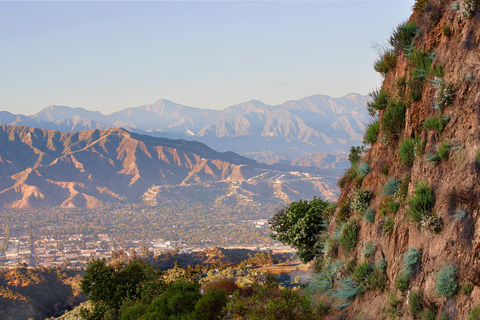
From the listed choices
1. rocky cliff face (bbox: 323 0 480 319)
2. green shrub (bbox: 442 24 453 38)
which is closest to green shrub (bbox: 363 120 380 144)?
rocky cliff face (bbox: 323 0 480 319)

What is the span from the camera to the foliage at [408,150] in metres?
12.0

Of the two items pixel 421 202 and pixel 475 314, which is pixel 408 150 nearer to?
pixel 421 202

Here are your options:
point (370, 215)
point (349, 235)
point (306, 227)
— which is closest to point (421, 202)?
point (370, 215)

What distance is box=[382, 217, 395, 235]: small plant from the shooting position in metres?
12.1

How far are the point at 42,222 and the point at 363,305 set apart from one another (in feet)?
617

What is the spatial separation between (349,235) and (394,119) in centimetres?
441

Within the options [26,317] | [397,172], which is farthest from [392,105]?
[26,317]

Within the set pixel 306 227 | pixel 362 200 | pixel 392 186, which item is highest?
pixel 392 186

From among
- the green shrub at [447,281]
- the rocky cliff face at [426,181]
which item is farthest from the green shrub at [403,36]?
the green shrub at [447,281]

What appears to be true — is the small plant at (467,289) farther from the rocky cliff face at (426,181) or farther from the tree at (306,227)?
the tree at (306,227)

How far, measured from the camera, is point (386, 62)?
49.0 ft

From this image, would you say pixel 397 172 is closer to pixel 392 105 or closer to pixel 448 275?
pixel 392 105

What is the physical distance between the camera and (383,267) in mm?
12008

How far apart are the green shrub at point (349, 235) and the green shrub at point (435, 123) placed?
4.65m
